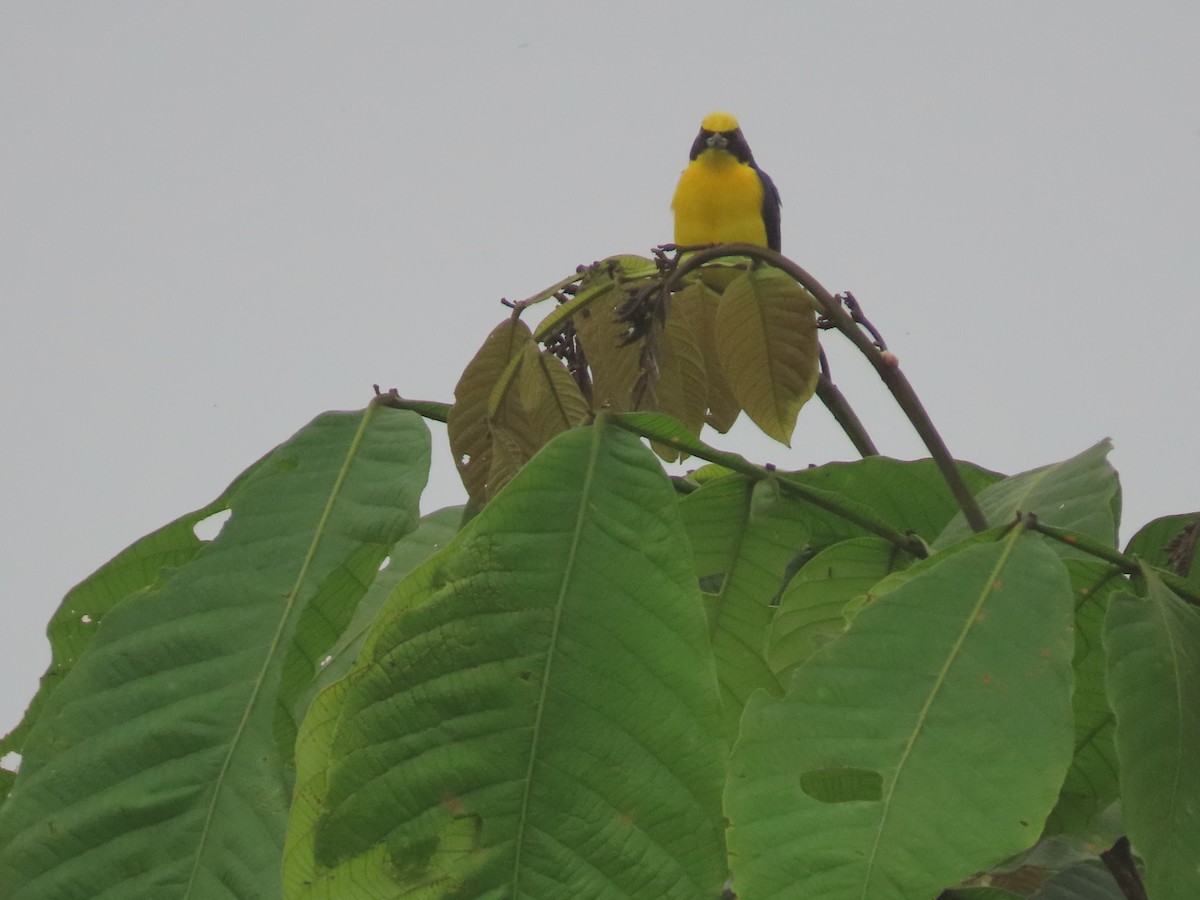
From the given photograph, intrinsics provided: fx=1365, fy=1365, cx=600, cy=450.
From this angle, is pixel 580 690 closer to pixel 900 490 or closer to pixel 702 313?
pixel 900 490

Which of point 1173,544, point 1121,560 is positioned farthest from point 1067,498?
point 1121,560

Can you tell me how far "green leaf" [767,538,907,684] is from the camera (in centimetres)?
73

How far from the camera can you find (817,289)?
771 millimetres

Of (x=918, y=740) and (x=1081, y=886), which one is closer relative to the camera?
(x=918, y=740)

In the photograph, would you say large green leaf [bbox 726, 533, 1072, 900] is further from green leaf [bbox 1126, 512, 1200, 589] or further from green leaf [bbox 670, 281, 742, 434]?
green leaf [bbox 670, 281, 742, 434]

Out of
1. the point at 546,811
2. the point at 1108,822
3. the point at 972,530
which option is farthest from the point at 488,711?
the point at 1108,822

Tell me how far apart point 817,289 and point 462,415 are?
0.21m

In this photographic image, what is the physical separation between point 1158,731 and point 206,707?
16.5 inches

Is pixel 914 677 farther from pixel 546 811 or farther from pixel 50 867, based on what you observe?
pixel 50 867

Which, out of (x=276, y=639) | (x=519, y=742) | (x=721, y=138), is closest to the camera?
(x=519, y=742)

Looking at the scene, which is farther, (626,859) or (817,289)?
(817,289)

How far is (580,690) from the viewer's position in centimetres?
53

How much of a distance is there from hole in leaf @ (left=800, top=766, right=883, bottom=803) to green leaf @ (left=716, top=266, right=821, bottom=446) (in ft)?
1.31

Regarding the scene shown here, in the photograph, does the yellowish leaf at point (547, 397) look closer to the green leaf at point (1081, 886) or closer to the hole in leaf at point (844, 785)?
the hole in leaf at point (844, 785)
